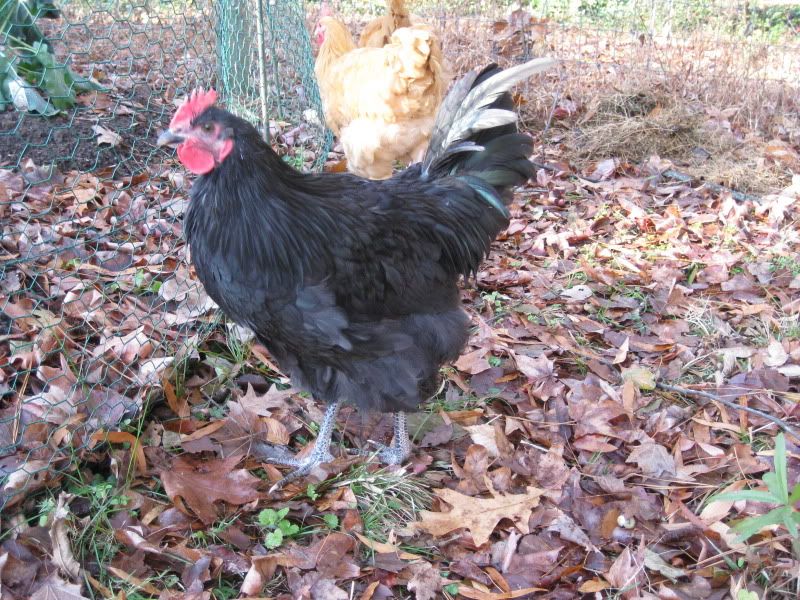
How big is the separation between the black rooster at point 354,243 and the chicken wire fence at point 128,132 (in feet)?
2.75

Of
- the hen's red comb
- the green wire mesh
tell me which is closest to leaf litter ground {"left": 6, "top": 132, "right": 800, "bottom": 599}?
the green wire mesh

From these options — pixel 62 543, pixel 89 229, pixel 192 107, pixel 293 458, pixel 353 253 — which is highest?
pixel 192 107

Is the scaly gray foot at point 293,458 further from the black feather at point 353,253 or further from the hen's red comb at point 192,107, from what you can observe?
the hen's red comb at point 192,107

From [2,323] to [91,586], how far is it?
4.56ft

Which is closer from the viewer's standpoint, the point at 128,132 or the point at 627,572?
the point at 627,572

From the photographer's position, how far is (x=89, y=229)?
347 cm

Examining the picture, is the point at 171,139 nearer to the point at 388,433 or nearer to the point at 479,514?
the point at 388,433

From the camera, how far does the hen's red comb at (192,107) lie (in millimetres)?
2072

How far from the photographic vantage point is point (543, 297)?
3877 millimetres

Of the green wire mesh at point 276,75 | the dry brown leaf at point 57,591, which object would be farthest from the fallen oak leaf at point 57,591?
the green wire mesh at point 276,75

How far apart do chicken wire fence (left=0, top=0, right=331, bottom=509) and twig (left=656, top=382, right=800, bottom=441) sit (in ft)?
7.99

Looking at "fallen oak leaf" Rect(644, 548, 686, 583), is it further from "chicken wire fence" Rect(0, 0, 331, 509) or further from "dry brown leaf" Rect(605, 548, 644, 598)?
"chicken wire fence" Rect(0, 0, 331, 509)

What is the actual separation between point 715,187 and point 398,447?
4100mm

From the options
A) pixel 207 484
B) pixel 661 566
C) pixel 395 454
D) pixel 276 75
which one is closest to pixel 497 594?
pixel 661 566
